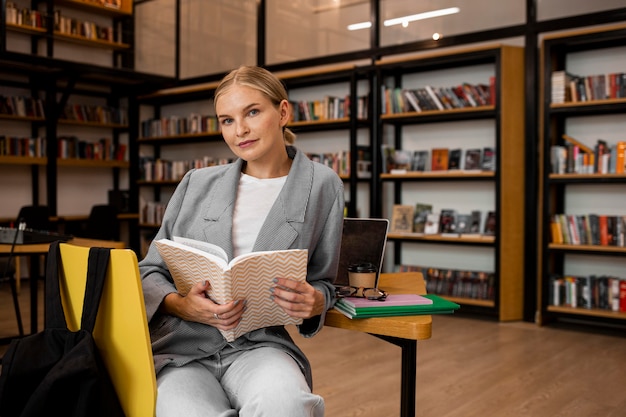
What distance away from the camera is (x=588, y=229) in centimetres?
478

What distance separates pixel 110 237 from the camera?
19.4 ft

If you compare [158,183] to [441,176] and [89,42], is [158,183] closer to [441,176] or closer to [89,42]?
[89,42]

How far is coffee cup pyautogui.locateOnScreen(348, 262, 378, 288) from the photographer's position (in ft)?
5.81

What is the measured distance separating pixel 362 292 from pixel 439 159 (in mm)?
4035

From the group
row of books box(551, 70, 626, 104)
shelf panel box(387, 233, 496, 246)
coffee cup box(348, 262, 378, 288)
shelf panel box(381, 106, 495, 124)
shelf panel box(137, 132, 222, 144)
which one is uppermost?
row of books box(551, 70, 626, 104)

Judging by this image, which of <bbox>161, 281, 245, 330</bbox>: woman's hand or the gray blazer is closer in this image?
<bbox>161, 281, 245, 330</bbox>: woman's hand

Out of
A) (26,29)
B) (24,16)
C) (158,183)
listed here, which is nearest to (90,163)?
(158,183)

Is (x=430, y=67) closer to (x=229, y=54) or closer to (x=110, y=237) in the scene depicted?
(x=229, y=54)

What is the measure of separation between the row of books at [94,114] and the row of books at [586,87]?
17.6 feet

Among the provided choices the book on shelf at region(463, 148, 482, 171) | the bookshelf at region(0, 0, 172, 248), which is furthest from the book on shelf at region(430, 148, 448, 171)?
the bookshelf at region(0, 0, 172, 248)

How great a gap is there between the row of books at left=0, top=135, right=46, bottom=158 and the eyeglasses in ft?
20.3

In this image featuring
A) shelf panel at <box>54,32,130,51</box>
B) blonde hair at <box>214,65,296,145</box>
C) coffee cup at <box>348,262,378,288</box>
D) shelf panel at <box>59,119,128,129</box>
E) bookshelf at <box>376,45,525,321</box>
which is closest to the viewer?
blonde hair at <box>214,65,296,145</box>

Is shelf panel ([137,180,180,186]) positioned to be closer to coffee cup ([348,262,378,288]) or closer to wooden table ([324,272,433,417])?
coffee cup ([348,262,378,288])

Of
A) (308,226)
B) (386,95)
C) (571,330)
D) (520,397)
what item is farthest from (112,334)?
(386,95)
